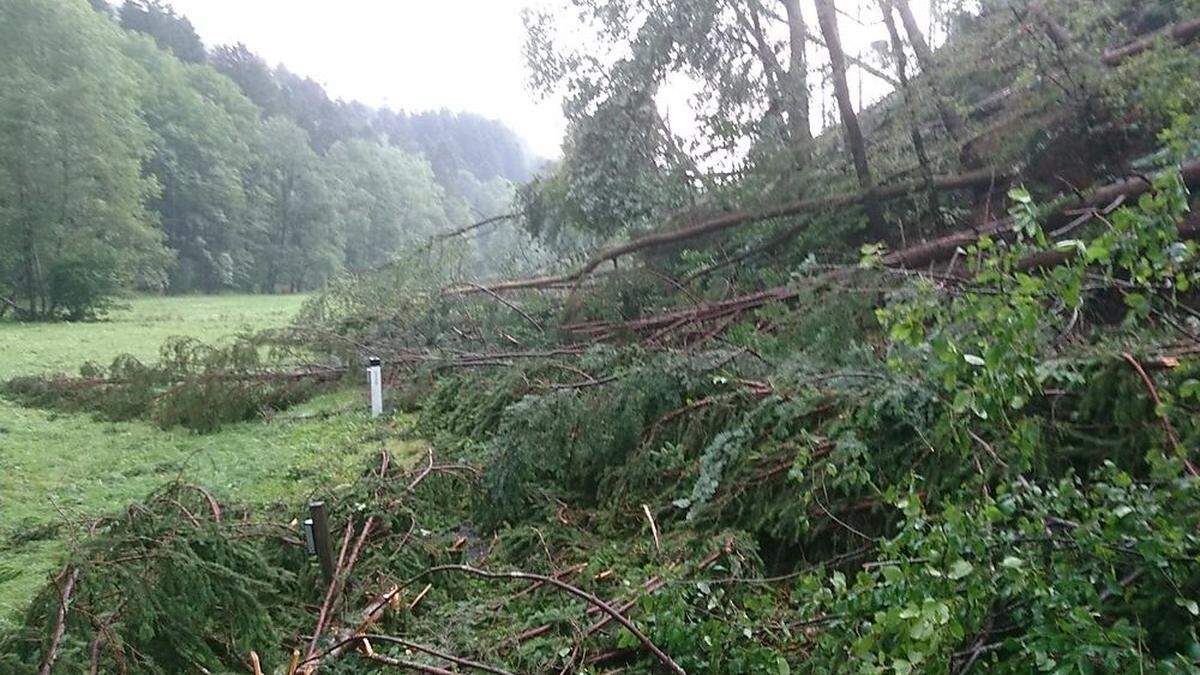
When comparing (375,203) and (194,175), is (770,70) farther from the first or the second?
(375,203)

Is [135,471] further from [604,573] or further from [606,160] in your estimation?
[606,160]

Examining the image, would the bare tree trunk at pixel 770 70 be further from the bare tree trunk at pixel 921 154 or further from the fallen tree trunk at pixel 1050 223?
the fallen tree trunk at pixel 1050 223

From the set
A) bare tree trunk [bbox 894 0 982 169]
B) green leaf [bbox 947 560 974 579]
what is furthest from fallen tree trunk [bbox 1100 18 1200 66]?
green leaf [bbox 947 560 974 579]

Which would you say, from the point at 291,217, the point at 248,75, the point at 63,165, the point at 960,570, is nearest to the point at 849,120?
the point at 960,570

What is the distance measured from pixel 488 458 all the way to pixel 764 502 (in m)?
1.86

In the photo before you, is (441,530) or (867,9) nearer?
(441,530)

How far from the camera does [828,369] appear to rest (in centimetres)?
441

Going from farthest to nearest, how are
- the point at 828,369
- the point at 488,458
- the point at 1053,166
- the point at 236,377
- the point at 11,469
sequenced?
the point at 236,377
the point at 1053,166
the point at 11,469
the point at 488,458
the point at 828,369

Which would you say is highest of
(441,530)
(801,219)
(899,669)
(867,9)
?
(867,9)

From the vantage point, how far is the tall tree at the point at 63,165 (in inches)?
762

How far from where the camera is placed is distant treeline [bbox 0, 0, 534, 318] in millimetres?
20375

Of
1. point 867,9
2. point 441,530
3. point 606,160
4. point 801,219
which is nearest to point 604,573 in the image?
point 441,530

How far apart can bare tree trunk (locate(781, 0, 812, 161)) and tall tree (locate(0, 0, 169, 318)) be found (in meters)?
16.3

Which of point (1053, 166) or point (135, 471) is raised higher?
point (1053, 166)
